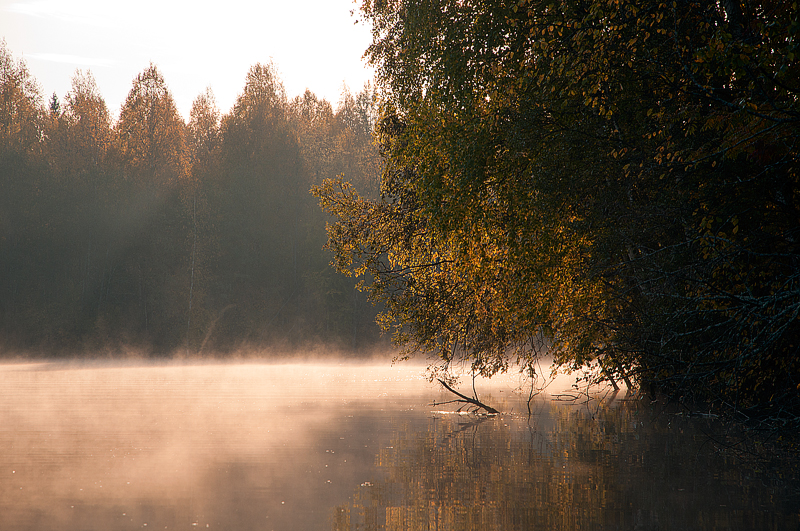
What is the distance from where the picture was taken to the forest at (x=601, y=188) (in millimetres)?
8695

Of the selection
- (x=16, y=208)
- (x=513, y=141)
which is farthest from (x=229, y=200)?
(x=513, y=141)

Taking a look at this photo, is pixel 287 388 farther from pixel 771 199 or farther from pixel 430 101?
pixel 771 199

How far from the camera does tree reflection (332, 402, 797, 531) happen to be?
27.7 ft

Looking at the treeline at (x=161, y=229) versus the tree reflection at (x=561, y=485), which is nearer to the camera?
the tree reflection at (x=561, y=485)

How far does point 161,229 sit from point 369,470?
44778 mm

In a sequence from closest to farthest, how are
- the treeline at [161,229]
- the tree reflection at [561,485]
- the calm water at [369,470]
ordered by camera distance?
the tree reflection at [561,485] < the calm water at [369,470] < the treeline at [161,229]

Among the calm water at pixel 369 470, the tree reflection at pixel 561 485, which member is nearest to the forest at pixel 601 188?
the tree reflection at pixel 561 485

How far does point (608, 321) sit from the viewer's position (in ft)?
41.5

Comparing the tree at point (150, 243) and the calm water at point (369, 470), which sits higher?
the tree at point (150, 243)

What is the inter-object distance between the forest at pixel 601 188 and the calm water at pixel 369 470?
1.39 meters

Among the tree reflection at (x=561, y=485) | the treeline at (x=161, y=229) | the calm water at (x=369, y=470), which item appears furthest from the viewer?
the treeline at (x=161, y=229)

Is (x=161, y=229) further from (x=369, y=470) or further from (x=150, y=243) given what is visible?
(x=369, y=470)

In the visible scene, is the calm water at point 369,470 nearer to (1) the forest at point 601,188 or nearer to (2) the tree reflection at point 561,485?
(2) the tree reflection at point 561,485

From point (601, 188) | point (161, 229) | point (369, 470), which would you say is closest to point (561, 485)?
point (369, 470)
